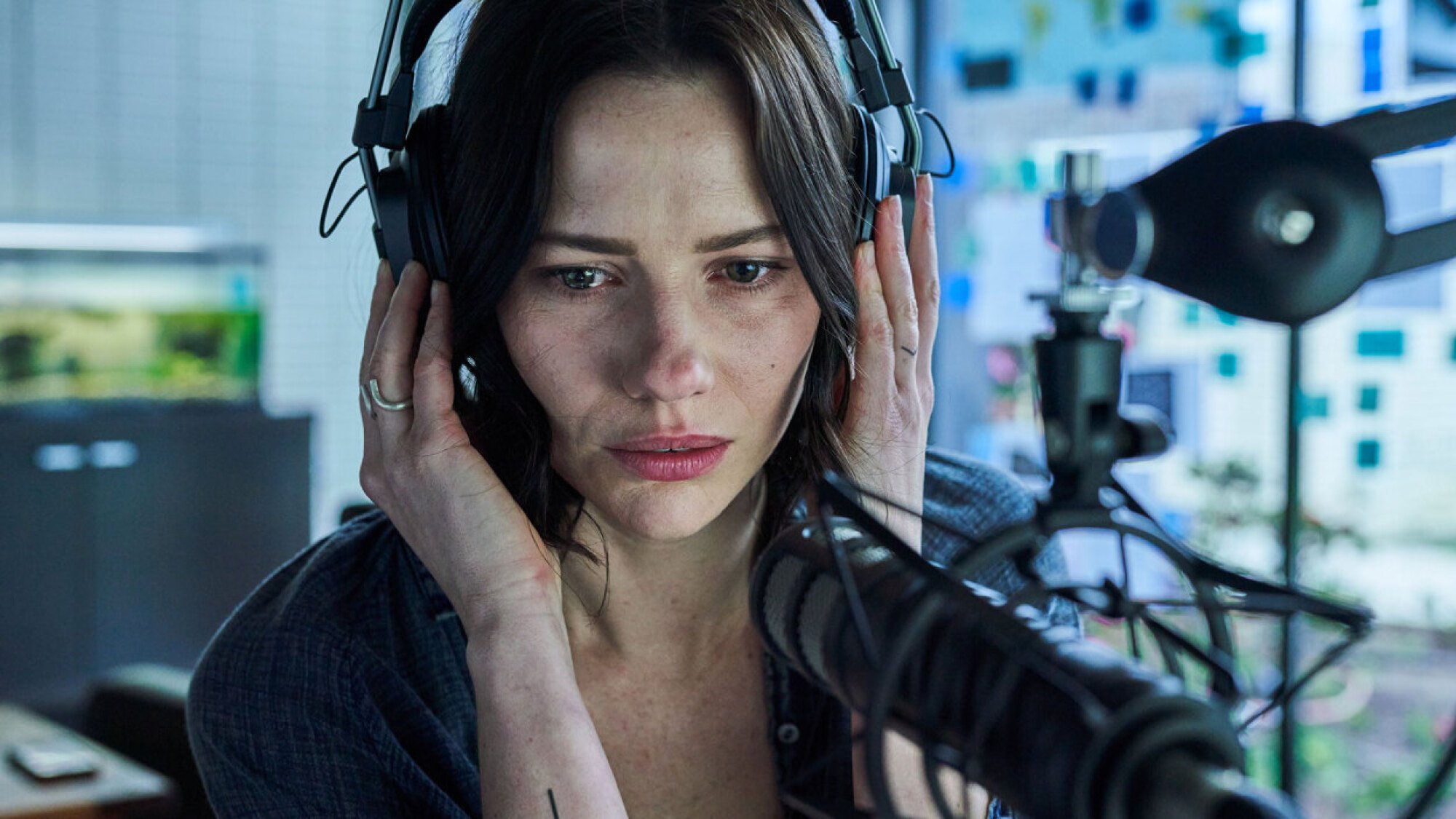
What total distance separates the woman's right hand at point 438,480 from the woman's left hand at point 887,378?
0.28m

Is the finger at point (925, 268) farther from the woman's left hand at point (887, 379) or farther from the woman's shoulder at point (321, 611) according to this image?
the woman's shoulder at point (321, 611)

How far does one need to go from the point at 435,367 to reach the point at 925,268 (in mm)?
439

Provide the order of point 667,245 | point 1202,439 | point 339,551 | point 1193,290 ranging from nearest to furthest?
point 1193,290, point 667,245, point 339,551, point 1202,439

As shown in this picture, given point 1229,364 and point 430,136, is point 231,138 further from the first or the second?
point 430,136

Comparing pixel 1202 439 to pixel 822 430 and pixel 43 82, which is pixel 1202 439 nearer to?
pixel 822 430

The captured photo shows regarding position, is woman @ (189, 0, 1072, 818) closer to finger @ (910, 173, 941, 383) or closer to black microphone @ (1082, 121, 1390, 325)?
finger @ (910, 173, 941, 383)

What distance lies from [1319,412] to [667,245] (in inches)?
91.0

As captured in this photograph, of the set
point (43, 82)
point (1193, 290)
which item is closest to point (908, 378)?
point (1193, 290)

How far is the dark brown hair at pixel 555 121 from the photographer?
3.26 feet

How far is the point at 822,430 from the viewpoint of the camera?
116 cm

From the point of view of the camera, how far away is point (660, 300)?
973 millimetres

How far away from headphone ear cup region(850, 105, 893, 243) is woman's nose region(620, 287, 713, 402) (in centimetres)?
18

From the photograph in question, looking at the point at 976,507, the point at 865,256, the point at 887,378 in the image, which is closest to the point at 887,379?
the point at 887,378

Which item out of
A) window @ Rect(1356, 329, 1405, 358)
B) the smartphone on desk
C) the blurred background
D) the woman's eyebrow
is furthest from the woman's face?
window @ Rect(1356, 329, 1405, 358)
